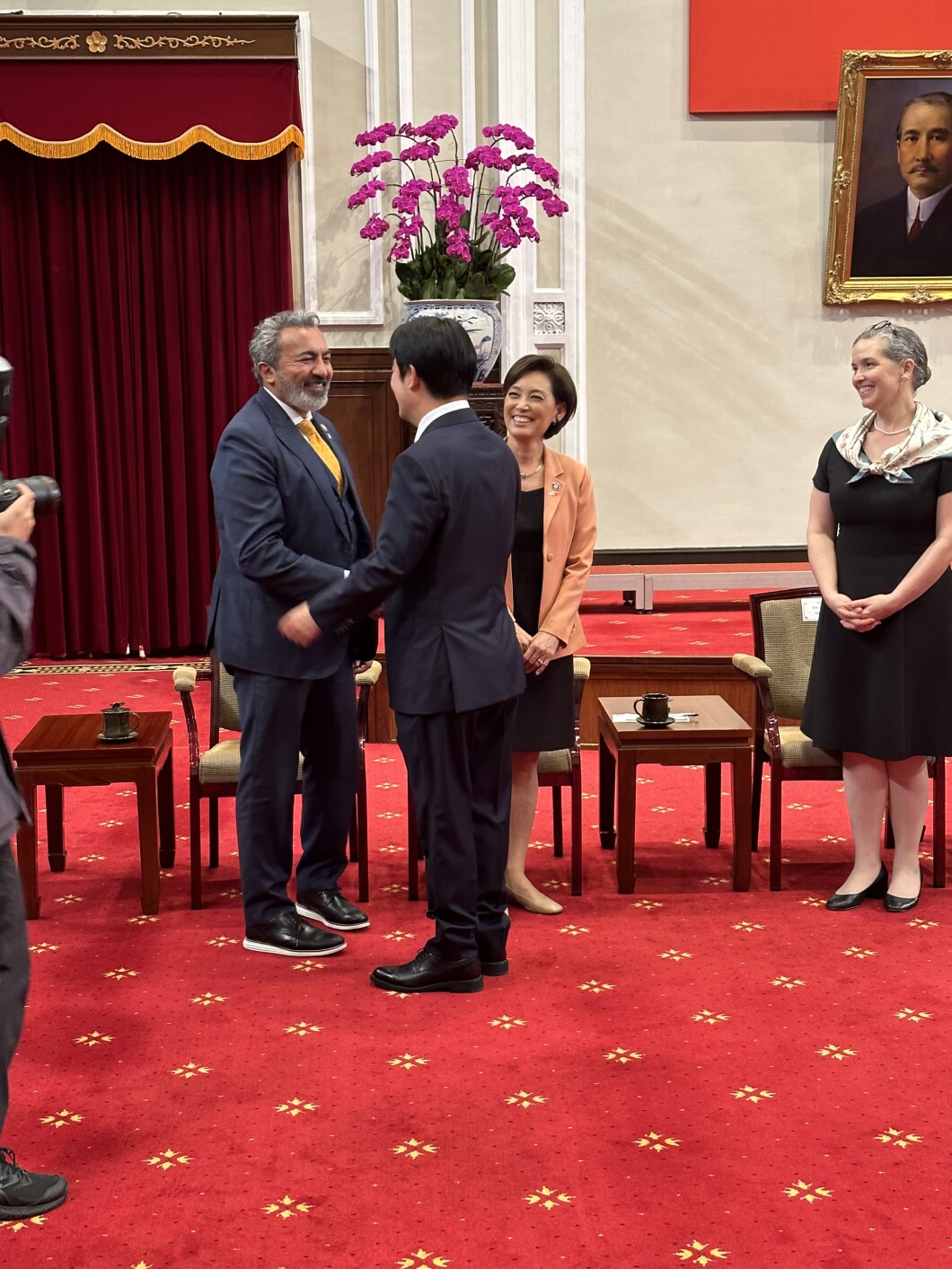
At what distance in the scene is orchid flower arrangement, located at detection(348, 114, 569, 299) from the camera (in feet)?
22.4

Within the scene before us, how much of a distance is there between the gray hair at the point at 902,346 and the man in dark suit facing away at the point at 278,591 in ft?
4.76

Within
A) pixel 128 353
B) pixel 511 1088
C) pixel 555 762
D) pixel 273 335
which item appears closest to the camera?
pixel 511 1088

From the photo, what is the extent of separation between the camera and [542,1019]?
319 cm

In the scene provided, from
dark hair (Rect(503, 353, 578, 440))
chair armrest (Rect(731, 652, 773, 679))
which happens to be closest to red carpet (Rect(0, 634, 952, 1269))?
chair armrest (Rect(731, 652, 773, 679))

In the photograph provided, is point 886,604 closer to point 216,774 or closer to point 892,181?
point 216,774

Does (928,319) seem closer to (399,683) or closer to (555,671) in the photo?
(555,671)

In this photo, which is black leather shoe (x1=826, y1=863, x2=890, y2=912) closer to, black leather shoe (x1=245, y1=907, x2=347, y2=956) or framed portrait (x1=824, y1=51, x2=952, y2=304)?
black leather shoe (x1=245, y1=907, x2=347, y2=956)

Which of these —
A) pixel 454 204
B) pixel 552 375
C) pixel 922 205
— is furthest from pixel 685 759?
pixel 922 205

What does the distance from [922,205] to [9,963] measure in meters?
7.12

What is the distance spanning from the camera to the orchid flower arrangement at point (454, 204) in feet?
22.4

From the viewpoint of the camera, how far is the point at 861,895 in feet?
13.0

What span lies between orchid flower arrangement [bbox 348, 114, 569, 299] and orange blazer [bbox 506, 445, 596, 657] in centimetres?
323

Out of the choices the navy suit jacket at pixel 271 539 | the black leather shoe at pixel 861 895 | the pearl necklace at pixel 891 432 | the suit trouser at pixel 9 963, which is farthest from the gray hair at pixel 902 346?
the suit trouser at pixel 9 963

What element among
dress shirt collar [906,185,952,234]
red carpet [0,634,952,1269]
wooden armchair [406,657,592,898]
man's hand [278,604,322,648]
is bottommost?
red carpet [0,634,952,1269]
